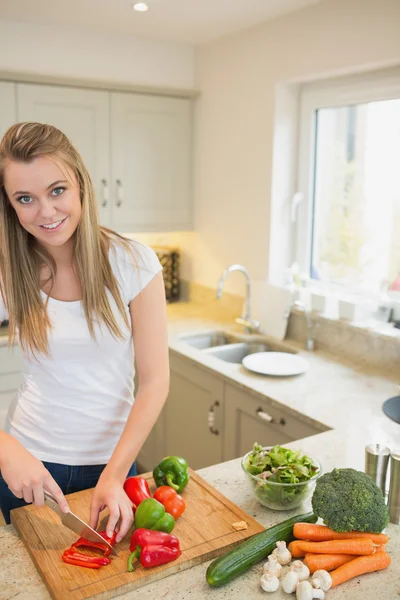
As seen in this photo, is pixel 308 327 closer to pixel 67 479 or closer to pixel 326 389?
pixel 326 389

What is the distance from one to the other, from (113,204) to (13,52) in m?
0.89

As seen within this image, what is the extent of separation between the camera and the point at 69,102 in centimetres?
306

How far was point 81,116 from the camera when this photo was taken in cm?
311

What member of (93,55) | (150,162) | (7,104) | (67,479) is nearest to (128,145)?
(150,162)

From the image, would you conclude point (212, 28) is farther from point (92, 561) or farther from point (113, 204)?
point (92, 561)

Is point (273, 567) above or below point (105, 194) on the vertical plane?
below

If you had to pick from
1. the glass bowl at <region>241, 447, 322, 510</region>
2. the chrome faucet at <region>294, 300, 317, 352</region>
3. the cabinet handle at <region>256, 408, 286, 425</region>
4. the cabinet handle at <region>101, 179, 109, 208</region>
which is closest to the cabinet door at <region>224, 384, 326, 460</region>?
the cabinet handle at <region>256, 408, 286, 425</region>

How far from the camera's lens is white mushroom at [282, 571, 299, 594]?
1.07 metres

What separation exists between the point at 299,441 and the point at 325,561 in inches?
23.2

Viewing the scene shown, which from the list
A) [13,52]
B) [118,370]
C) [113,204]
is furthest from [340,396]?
[13,52]

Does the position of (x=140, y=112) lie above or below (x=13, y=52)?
below

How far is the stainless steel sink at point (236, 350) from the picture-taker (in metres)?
2.85

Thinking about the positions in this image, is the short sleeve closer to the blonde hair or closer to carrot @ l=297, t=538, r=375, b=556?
the blonde hair

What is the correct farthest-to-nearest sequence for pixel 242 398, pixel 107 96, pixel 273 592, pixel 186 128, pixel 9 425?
pixel 186 128
pixel 107 96
pixel 242 398
pixel 9 425
pixel 273 592
